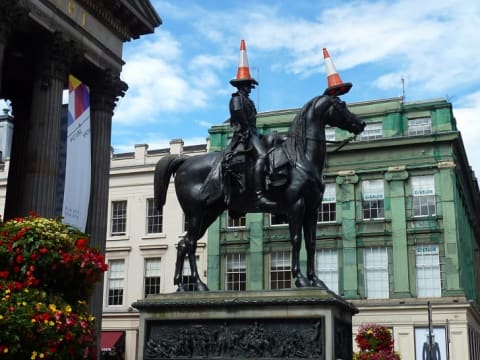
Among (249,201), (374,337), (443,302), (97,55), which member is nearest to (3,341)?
(249,201)

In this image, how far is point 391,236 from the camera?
41.7 m

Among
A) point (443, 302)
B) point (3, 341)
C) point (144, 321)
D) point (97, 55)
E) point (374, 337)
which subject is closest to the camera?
point (3, 341)

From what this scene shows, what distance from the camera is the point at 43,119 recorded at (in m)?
22.8

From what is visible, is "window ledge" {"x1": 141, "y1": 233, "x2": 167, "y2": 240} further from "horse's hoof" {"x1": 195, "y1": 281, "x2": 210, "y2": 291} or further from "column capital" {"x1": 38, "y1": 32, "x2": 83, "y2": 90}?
"horse's hoof" {"x1": 195, "y1": 281, "x2": 210, "y2": 291}

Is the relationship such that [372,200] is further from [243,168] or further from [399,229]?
[243,168]

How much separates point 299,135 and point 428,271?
3032 centimetres

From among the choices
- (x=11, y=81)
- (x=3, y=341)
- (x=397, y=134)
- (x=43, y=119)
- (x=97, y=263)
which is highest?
(x=397, y=134)

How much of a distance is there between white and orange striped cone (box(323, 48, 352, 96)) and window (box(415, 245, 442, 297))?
30010 millimetres

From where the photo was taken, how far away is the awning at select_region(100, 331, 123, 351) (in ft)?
143

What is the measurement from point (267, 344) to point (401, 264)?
30813 millimetres

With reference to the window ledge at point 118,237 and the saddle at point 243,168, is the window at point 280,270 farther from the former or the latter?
the saddle at point 243,168

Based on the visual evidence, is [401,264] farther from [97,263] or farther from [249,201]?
[97,263]

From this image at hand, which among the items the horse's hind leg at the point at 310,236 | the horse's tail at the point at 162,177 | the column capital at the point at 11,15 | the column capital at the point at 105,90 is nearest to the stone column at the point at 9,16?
the column capital at the point at 11,15

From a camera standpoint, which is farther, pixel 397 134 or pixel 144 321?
pixel 397 134
